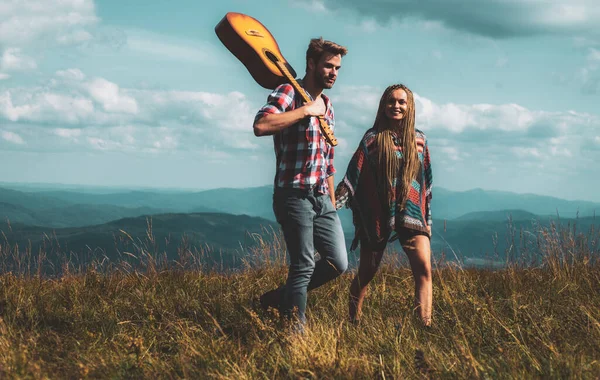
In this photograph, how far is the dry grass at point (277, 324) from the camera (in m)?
3.28

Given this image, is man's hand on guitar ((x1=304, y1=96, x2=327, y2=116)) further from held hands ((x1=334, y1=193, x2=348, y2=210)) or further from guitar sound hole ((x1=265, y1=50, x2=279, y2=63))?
held hands ((x1=334, y1=193, x2=348, y2=210))

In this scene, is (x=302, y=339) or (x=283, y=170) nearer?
(x=302, y=339)

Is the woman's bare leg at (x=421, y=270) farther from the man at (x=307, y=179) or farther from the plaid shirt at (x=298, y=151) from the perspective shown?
the plaid shirt at (x=298, y=151)

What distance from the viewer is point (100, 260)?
670 centimetres

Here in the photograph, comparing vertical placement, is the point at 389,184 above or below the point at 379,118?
below

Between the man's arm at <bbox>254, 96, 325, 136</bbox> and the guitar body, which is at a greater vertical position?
the guitar body

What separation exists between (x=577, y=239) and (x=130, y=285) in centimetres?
500

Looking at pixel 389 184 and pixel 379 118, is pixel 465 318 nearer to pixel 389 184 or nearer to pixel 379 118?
pixel 389 184

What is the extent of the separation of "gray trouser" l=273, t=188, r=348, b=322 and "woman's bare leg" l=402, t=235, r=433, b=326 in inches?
23.0

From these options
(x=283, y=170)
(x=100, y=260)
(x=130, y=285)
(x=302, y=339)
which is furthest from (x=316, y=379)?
(x=100, y=260)

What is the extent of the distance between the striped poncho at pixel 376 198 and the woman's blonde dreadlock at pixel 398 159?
0.03 meters

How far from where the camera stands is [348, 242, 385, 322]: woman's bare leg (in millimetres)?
4383

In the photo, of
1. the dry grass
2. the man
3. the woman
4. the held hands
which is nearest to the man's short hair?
the man

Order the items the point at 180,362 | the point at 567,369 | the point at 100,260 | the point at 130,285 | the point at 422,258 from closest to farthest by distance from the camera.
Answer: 1. the point at 567,369
2. the point at 180,362
3. the point at 422,258
4. the point at 130,285
5. the point at 100,260
